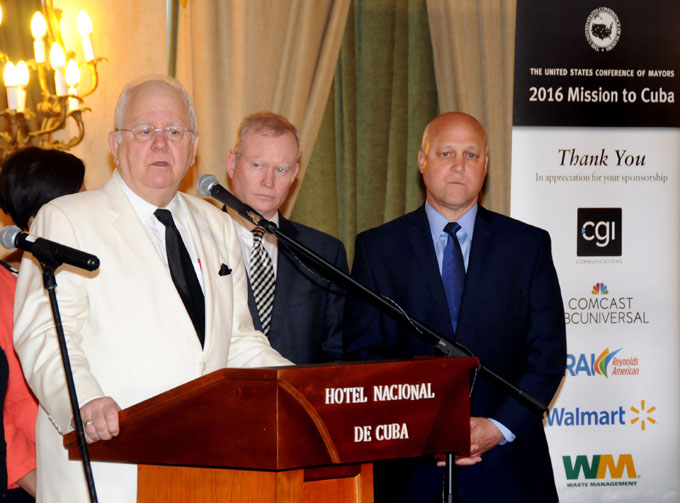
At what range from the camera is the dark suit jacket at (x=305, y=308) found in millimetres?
3391

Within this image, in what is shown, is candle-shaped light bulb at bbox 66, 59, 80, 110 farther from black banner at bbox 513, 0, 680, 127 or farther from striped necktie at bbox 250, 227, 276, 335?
black banner at bbox 513, 0, 680, 127

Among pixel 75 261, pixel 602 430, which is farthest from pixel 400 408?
pixel 602 430

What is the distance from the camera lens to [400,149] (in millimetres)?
5465

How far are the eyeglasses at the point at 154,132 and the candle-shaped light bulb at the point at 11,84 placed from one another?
212cm

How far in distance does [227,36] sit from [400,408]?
351cm

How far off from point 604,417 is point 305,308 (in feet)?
8.64

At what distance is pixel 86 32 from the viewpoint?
457cm

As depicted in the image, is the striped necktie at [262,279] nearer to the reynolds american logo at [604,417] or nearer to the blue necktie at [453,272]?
the blue necktie at [453,272]

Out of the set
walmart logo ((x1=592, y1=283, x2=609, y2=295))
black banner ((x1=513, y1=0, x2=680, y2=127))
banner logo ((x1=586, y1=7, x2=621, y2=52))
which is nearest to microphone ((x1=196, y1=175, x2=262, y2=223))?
black banner ((x1=513, y1=0, x2=680, y2=127))

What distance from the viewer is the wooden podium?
1808mm

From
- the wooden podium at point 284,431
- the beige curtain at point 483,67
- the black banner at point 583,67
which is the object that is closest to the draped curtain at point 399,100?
the beige curtain at point 483,67

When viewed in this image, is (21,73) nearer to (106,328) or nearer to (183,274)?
(183,274)

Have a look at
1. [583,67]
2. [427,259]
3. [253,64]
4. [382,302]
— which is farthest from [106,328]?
[583,67]

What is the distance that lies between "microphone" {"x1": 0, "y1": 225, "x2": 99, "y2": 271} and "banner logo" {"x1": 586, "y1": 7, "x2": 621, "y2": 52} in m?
4.22
